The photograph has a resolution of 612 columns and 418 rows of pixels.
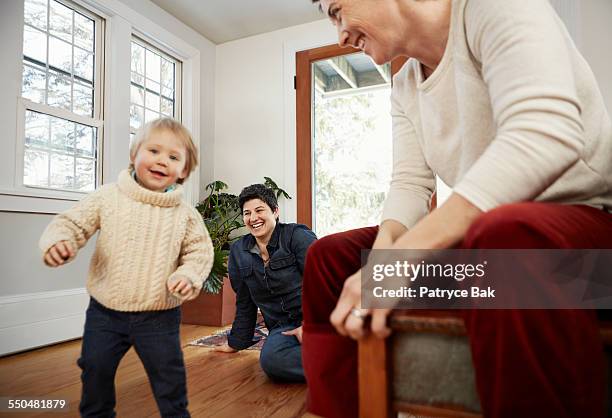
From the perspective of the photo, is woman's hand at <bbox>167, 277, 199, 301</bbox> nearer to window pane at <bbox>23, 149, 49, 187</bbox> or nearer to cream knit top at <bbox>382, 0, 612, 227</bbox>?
cream knit top at <bbox>382, 0, 612, 227</bbox>

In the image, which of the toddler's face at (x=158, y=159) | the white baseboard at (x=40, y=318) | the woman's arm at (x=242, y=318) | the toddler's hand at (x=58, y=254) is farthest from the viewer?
the white baseboard at (x=40, y=318)

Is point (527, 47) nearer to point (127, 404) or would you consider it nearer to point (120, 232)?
point (120, 232)

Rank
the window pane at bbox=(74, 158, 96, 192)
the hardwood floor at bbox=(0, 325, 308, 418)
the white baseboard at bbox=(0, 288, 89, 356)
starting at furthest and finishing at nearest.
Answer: the window pane at bbox=(74, 158, 96, 192) < the white baseboard at bbox=(0, 288, 89, 356) < the hardwood floor at bbox=(0, 325, 308, 418)

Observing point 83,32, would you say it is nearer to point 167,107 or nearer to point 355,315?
point 167,107

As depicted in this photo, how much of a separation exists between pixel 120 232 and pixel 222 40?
3.61 m

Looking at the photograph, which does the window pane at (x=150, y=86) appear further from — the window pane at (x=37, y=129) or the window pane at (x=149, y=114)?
the window pane at (x=37, y=129)

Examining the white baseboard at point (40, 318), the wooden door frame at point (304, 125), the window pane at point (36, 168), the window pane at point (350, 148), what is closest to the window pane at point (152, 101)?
the window pane at point (36, 168)

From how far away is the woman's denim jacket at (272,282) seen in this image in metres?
2.06

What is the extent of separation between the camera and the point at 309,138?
3.81 m

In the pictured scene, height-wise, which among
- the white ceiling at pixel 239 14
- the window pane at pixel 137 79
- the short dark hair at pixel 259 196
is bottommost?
the short dark hair at pixel 259 196

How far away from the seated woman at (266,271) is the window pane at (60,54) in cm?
169

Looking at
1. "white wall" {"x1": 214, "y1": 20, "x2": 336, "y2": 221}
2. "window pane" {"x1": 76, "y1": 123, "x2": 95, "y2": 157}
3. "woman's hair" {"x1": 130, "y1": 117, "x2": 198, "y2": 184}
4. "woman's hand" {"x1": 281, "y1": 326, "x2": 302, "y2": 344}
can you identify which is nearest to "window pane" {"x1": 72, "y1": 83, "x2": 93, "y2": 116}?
"window pane" {"x1": 76, "y1": 123, "x2": 95, "y2": 157}

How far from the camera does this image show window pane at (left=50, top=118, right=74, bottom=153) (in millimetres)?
2736

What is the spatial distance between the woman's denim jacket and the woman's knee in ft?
5.12
